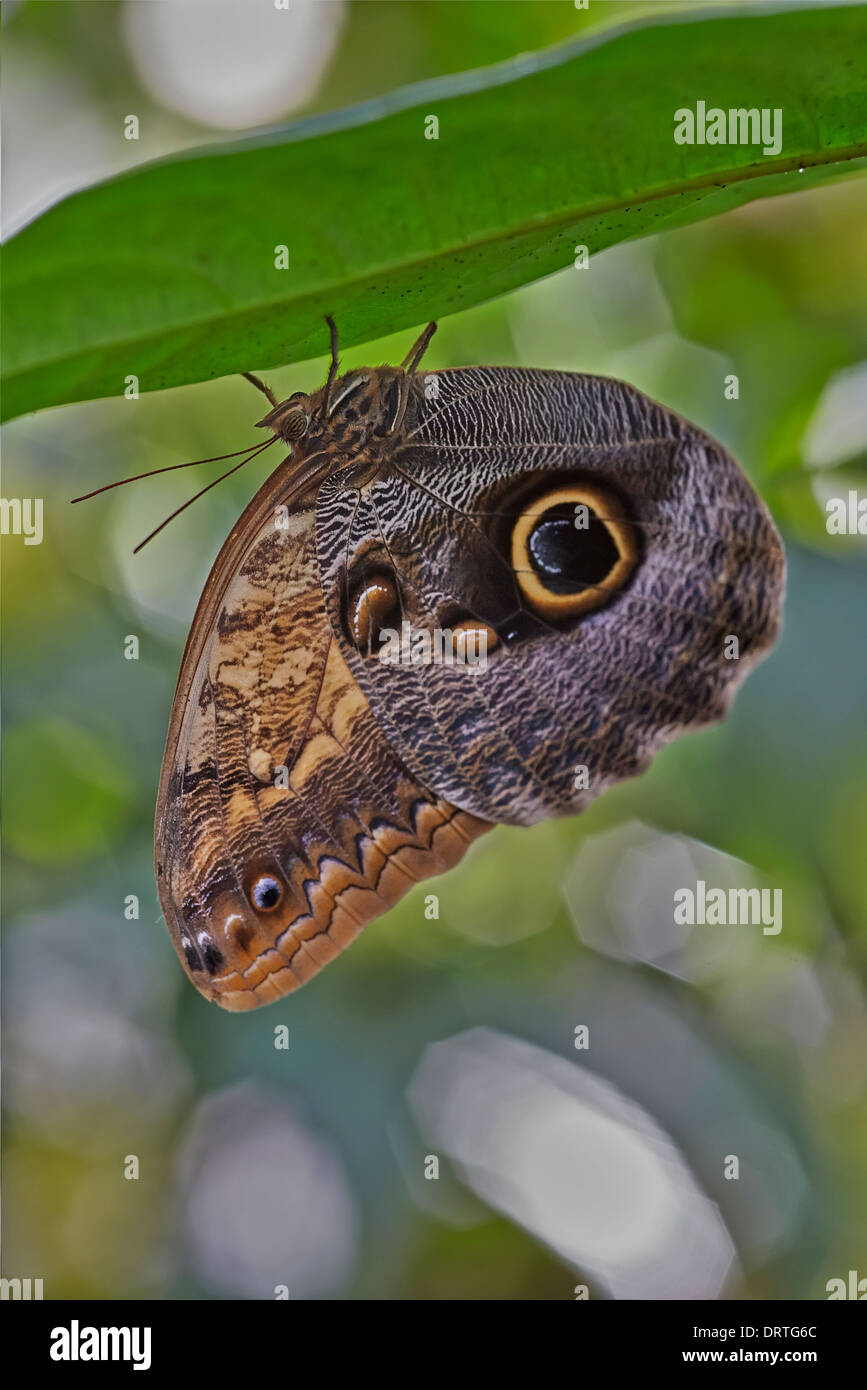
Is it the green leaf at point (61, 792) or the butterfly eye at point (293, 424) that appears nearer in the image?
the butterfly eye at point (293, 424)

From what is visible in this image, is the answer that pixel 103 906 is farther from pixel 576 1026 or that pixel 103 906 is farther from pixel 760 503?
pixel 760 503

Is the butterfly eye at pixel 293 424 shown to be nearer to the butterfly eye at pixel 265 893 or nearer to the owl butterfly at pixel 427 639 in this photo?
the owl butterfly at pixel 427 639

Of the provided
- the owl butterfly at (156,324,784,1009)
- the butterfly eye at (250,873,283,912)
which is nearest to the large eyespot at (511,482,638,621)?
the owl butterfly at (156,324,784,1009)

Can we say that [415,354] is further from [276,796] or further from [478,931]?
[478,931]

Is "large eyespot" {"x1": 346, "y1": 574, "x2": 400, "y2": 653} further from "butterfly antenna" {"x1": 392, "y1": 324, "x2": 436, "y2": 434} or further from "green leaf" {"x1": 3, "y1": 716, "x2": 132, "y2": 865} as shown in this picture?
"green leaf" {"x1": 3, "y1": 716, "x2": 132, "y2": 865}

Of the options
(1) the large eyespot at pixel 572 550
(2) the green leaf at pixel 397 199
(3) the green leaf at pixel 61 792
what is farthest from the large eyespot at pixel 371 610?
(3) the green leaf at pixel 61 792

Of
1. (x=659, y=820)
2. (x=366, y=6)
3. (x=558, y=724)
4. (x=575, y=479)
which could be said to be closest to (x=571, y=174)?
(x=575, y=479)

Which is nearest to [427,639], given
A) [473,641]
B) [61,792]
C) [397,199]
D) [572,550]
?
[473,641]
